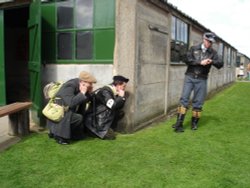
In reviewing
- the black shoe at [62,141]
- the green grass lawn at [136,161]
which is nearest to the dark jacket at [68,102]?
the black shoe at [62,141]

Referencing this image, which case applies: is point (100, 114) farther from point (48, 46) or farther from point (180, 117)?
point (48, 46)

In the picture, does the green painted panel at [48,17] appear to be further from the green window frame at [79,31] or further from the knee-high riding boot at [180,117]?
the knee-high riding boot at [180,117]

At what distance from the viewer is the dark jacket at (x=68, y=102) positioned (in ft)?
18.6

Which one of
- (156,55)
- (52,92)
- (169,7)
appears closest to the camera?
A: (52,92)

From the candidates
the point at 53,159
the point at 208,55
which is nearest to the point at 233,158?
the point at 208,55

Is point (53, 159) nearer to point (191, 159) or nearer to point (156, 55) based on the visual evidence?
point (191, 159)

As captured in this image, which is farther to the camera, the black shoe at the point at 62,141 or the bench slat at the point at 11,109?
the black shoe at the point at 62,141

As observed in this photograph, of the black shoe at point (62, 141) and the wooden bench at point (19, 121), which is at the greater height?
the wooden bench at point (19, 121)

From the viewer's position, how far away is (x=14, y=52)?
41.2 ft

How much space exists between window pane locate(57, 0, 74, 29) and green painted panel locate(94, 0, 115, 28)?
28.0 inches

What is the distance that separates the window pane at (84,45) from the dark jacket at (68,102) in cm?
138

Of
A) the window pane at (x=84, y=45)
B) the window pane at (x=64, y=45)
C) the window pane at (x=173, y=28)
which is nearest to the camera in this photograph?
the window pane at (x=84, y=45)

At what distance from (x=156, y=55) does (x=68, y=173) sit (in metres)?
4.40

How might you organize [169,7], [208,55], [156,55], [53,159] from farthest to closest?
[169,7], [156,55], [208,55], [53,159]
